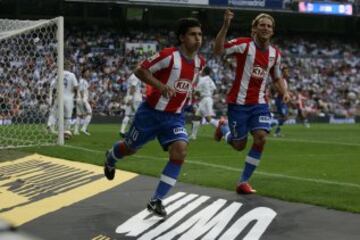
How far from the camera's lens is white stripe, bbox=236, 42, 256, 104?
307 inches

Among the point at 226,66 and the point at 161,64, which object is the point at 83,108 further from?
the point at 226,66

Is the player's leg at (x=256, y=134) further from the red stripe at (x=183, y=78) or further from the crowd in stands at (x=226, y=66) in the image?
the crowd in stands at (x=226, y=66)

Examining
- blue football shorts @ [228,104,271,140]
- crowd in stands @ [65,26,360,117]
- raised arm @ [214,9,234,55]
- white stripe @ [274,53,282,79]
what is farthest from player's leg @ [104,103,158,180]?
crowd in stands @ [65,26,360,117]

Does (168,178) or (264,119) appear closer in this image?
(168,178)

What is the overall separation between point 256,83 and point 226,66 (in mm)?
32072

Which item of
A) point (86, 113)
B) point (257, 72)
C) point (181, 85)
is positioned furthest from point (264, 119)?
point (86, 113)

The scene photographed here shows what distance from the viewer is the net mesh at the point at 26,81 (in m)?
16.1

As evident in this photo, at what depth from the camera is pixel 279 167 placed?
1098 cm

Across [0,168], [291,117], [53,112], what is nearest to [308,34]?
[291,117]

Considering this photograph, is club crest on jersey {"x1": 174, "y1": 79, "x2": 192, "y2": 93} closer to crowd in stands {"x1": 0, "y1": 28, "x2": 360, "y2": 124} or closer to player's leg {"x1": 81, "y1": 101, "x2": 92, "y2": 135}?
player's leg {"x1": 81, "y1": 101, "x2": 92, "y2": 135}

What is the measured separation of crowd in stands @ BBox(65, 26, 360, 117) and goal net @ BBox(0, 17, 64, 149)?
540 inches

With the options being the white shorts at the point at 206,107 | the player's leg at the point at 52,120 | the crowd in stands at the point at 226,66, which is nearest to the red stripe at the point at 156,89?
the player's leg at the point at 52,120

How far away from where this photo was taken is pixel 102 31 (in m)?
41.9

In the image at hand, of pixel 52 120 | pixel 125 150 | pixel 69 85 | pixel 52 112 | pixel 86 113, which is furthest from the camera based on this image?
pixel 86 113
